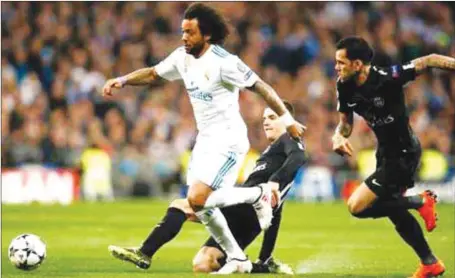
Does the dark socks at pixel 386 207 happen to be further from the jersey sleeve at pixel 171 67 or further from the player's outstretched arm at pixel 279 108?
the jersey sleeve at pixel 171 67

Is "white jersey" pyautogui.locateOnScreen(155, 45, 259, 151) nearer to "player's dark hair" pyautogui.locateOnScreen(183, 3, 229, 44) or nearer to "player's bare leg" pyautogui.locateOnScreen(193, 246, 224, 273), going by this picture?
"player's dark hair" pyautogui.locateOnScreen(183, 3, 229, 44)

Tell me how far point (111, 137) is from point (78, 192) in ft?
4.31

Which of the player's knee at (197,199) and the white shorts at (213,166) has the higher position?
the white shorts at (213,166)

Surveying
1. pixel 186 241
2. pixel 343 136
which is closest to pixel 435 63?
pixel 343 136

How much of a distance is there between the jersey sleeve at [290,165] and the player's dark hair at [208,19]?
120cm

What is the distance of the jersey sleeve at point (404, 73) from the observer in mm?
9891

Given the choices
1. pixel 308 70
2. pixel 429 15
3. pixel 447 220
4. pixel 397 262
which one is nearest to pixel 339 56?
pixel 397 262

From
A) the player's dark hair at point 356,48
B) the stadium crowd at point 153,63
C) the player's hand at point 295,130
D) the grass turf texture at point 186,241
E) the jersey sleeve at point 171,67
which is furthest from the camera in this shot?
the stadium crowd at point 153,63

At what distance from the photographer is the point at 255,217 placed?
423 inches

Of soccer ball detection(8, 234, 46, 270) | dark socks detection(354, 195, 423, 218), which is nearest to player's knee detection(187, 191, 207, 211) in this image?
dark socks detection(354, 195, 423, 218)

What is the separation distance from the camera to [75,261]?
11898mm

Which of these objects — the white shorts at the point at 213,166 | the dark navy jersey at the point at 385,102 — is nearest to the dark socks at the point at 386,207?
the dark navy jersey at the point at 385,102

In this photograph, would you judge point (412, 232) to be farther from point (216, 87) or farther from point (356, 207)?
point (216, 87)

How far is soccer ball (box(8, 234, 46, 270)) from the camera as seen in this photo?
1062cm
